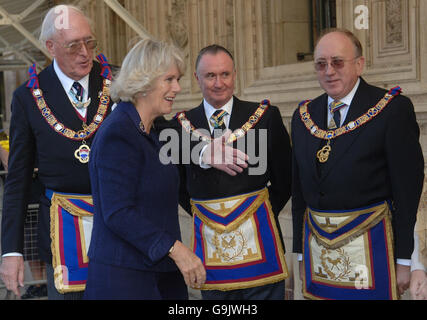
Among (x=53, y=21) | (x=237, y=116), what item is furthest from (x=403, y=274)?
(x=53, y=21)

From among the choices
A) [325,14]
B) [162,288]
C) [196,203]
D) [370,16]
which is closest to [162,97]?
[162,288]

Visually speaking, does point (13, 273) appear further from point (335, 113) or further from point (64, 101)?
point (335, 113)

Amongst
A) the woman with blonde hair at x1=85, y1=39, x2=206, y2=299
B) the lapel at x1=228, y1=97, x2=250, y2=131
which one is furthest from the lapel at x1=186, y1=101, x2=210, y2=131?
the woman with blonde hair at x1=85, y1=39, x2=206, y2=299

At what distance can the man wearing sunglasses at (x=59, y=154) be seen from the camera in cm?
298

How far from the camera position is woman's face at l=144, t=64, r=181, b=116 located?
2.43m

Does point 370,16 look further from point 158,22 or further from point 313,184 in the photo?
point 158,22

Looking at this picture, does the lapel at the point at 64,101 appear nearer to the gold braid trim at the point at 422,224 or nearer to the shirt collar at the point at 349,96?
the shirt collar at the point at 349,96

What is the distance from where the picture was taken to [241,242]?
10.5 feet

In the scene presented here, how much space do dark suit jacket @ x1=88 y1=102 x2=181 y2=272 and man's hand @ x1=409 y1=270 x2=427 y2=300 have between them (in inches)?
39.6

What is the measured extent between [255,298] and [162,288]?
0.85 meters

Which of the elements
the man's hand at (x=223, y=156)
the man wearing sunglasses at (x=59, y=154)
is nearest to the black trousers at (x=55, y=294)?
the man wearing sunglasses at (x=59, y=154)

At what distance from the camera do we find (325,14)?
555cm

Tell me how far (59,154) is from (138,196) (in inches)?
31.4

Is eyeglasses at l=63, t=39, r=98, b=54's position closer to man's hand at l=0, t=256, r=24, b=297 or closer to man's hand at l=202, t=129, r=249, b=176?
man's hand at l=202, t=129, r=249, b=176
